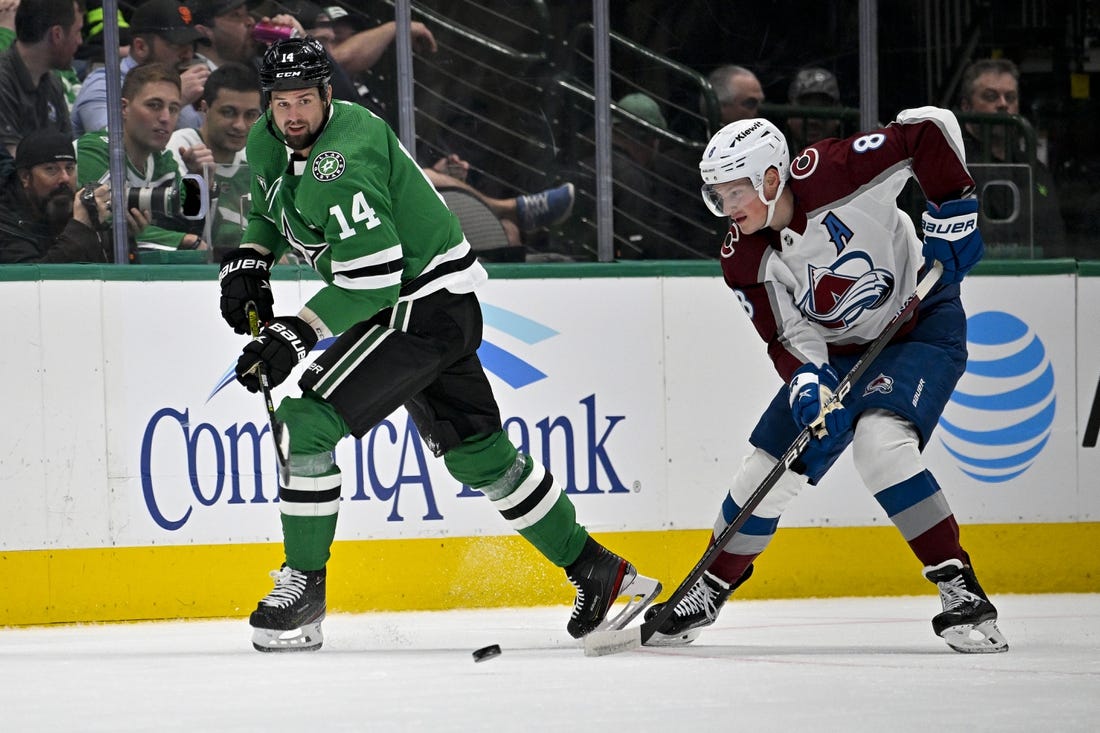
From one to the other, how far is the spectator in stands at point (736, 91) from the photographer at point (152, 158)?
1595 mm

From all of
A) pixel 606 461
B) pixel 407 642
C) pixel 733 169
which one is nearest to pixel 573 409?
pixel 606 461

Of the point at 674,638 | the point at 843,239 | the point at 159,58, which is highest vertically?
the point at 159,58

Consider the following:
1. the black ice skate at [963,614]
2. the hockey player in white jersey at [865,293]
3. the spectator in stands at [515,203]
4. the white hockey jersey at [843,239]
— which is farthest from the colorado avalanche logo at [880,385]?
the spectator in stands at [515,203]

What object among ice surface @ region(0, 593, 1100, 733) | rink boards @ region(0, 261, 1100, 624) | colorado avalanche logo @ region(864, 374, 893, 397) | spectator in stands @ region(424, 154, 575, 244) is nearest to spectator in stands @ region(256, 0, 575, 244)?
spectator in stands @ region(424, 154, 575, 244)

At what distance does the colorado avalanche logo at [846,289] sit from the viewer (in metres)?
3.02

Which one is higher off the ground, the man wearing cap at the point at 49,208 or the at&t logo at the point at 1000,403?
the man wearing cap at the point at 49,208

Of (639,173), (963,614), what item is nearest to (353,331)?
(963,614)

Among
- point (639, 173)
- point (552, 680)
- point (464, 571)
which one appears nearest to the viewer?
point (552, 680)

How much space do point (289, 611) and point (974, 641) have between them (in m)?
1.42

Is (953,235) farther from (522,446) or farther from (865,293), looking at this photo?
(522,446)

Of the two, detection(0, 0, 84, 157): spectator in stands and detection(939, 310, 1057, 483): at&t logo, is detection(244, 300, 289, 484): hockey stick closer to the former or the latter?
detection(0, 0, 84, 157): spectator in stands

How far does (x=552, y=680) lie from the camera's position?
8.60ft

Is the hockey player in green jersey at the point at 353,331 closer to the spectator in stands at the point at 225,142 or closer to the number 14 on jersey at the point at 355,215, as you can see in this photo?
the number 14 on jersey at the point at 355,215

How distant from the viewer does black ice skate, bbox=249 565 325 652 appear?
118 inches
